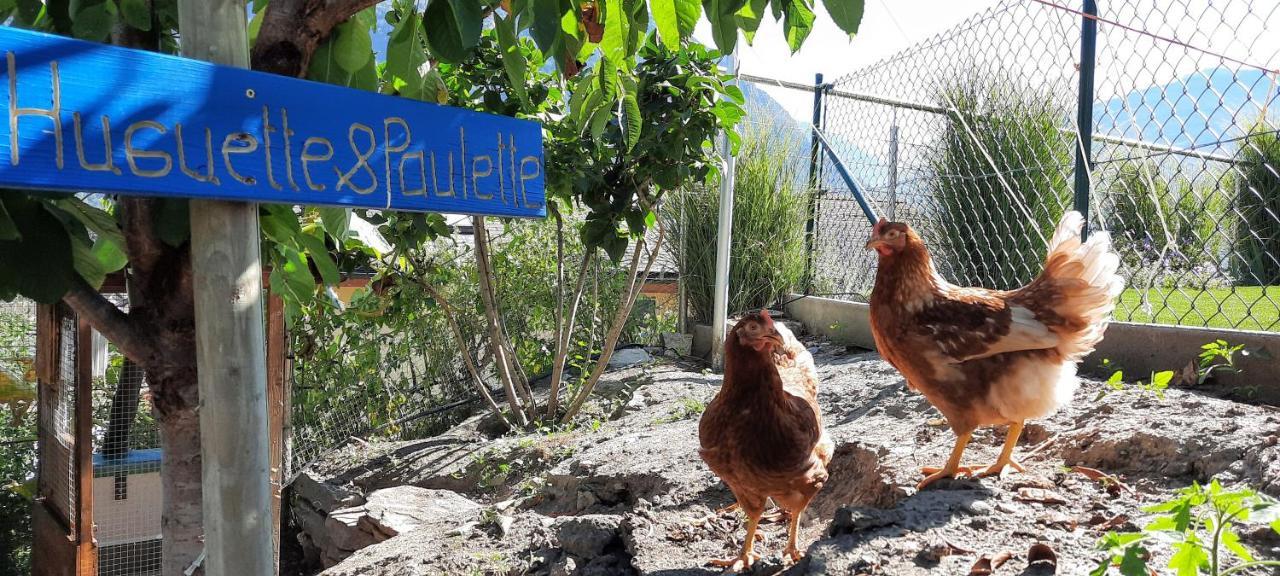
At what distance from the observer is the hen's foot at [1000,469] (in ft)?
9.29

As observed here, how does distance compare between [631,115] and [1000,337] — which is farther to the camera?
[1000,337]

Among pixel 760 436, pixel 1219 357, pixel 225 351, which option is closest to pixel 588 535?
pixel 760 436

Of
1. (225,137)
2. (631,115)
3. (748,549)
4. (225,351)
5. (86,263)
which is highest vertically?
(631,115)

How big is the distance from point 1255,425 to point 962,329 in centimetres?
98

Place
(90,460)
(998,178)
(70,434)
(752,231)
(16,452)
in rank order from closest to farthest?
(90,460) < (70,434) < (16,452) < (998,178) < (752,231)

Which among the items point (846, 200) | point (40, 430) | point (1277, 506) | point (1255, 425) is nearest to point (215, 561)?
point (1277, 506)

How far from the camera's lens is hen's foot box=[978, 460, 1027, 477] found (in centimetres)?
283

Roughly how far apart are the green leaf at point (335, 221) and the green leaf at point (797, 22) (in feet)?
3.50

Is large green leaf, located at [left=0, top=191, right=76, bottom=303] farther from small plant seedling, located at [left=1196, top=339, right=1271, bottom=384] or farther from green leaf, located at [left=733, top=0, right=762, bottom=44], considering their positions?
small plant seedling, located at [left=1196, top=339, right=1271, bottom=384]

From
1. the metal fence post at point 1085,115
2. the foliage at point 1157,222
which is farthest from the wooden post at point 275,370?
the foliage at point 1157,222

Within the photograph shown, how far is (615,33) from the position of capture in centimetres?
141

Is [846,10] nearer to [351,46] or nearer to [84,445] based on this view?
[351,46]

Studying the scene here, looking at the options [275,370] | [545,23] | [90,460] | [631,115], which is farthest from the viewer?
[90,460]

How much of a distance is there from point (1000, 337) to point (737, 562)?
120 centimetres
